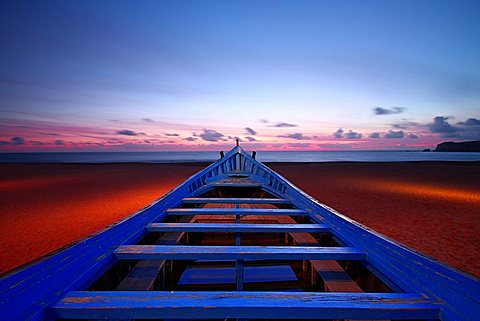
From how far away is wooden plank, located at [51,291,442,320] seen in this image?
0.96 metres

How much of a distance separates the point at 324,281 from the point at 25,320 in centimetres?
155

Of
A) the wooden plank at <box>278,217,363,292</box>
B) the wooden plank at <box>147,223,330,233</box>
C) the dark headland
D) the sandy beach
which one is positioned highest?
the dark headland

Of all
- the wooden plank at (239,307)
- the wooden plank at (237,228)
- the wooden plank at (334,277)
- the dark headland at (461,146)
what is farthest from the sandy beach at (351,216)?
the dark headland at (461,146)

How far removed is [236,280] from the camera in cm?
161

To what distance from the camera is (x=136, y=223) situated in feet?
6.56

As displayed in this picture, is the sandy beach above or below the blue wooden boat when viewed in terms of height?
below

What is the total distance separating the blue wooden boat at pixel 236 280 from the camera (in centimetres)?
96

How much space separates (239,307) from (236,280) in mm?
683

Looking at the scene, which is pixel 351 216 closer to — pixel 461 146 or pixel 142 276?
pixel 142 276

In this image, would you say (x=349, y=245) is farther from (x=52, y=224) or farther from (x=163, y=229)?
(x=52, y=224)

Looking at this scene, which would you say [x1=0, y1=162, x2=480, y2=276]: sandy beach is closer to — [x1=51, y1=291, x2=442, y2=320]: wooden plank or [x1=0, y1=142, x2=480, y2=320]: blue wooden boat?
[x1=0, y1=142, x2=480, y2=320]: blue wooden boat

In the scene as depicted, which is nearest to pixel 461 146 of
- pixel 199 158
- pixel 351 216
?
pixel 199 158

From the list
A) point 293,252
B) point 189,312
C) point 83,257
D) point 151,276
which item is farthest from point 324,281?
point 83,257

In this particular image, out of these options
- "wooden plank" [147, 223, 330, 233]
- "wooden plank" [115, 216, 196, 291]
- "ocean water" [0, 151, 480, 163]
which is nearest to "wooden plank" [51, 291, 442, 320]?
"wooden plank" [115, 216, 196, 291]
